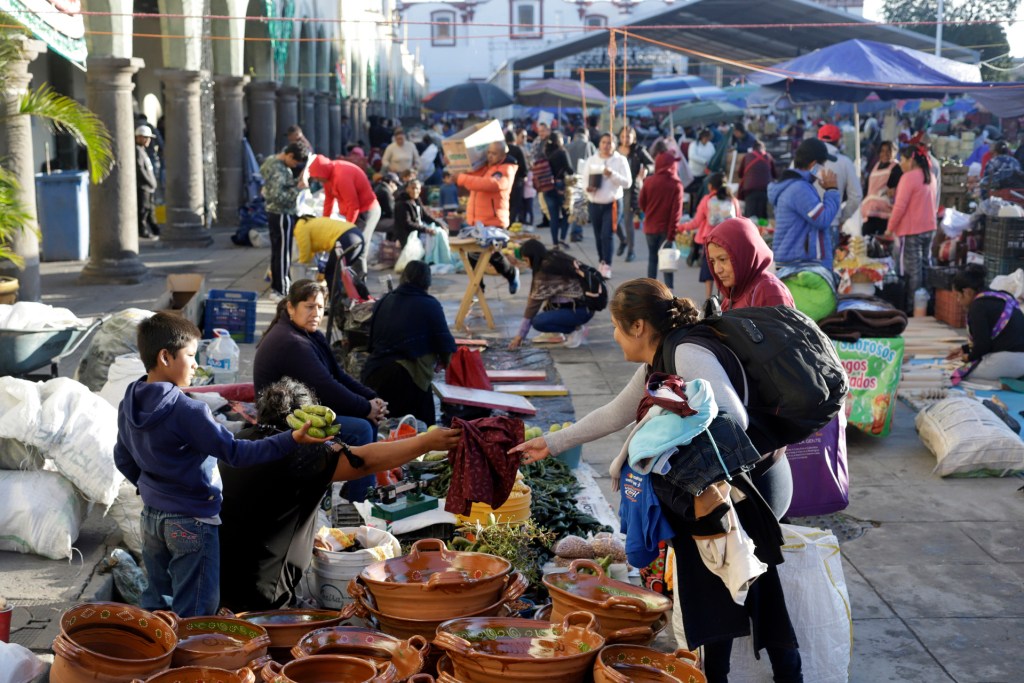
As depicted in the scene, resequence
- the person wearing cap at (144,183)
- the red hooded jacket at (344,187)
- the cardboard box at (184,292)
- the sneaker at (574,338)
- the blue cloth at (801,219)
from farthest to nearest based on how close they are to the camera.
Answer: the person wearing cap at (144,183)
the red hooded jacket at (344,187)
the sneaker at (574,338)
the cardboard box at (184,292)
the blue cloth at (801,219)

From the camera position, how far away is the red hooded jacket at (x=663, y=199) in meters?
13.4

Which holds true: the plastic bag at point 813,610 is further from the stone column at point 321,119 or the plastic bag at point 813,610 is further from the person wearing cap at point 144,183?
the stone column at point 321,119

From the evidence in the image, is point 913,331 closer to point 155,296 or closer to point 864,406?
point 864,406

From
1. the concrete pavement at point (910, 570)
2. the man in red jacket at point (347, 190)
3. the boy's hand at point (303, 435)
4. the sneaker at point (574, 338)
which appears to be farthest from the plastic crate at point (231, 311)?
the boy's hand at point (303, 435)

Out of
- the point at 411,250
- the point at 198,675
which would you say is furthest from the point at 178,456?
the point at 411,250

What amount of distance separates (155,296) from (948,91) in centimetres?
1079

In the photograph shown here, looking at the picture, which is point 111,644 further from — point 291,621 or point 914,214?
point 914,214

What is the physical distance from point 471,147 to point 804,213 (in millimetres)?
4281

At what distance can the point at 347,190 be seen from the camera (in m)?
12.8

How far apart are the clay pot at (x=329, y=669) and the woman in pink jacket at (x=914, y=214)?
989cm

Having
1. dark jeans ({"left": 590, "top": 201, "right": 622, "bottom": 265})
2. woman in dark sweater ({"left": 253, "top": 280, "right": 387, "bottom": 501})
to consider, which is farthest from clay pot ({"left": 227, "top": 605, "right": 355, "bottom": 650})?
dark jeans ({"left": 590, "top": 201, "right": 622, "bottom": 265})

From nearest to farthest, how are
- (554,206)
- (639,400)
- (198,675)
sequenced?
(198,675) < (639,400) < (554,206)

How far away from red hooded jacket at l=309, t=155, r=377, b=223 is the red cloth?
8532 mm

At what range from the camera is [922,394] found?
29.5 feet
